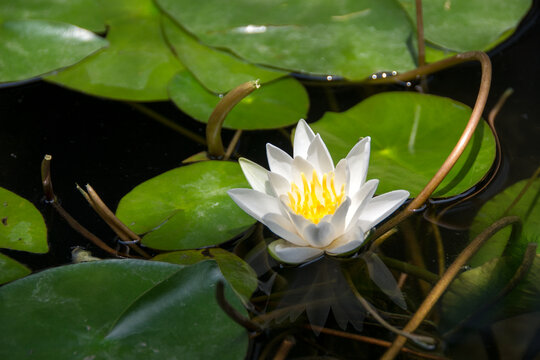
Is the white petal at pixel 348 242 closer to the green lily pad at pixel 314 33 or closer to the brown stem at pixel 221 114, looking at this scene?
the brown stem at pixel 221 114

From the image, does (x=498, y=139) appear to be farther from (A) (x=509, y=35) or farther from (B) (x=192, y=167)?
(B) (x=192, y=167)

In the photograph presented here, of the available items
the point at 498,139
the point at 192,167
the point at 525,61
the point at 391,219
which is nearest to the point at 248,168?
the point at 192,167

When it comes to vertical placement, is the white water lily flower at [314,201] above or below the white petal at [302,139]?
below

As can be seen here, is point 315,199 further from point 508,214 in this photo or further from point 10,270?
point 10,270

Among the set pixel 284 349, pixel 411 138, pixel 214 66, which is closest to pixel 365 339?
pixel 284 349

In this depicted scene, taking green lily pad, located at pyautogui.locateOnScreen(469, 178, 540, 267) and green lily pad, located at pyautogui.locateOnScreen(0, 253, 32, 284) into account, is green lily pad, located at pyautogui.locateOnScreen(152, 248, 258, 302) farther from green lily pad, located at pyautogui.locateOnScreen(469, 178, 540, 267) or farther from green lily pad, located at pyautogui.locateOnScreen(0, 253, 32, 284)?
green lily pad, located at pyautogui.locateOnScreen(469, 178, 540, 267)

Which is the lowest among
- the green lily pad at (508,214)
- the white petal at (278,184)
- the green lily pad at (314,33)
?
the green lily pad at (508,214)

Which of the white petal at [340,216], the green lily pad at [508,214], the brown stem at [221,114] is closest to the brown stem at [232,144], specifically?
the brown stem at [221,114]
